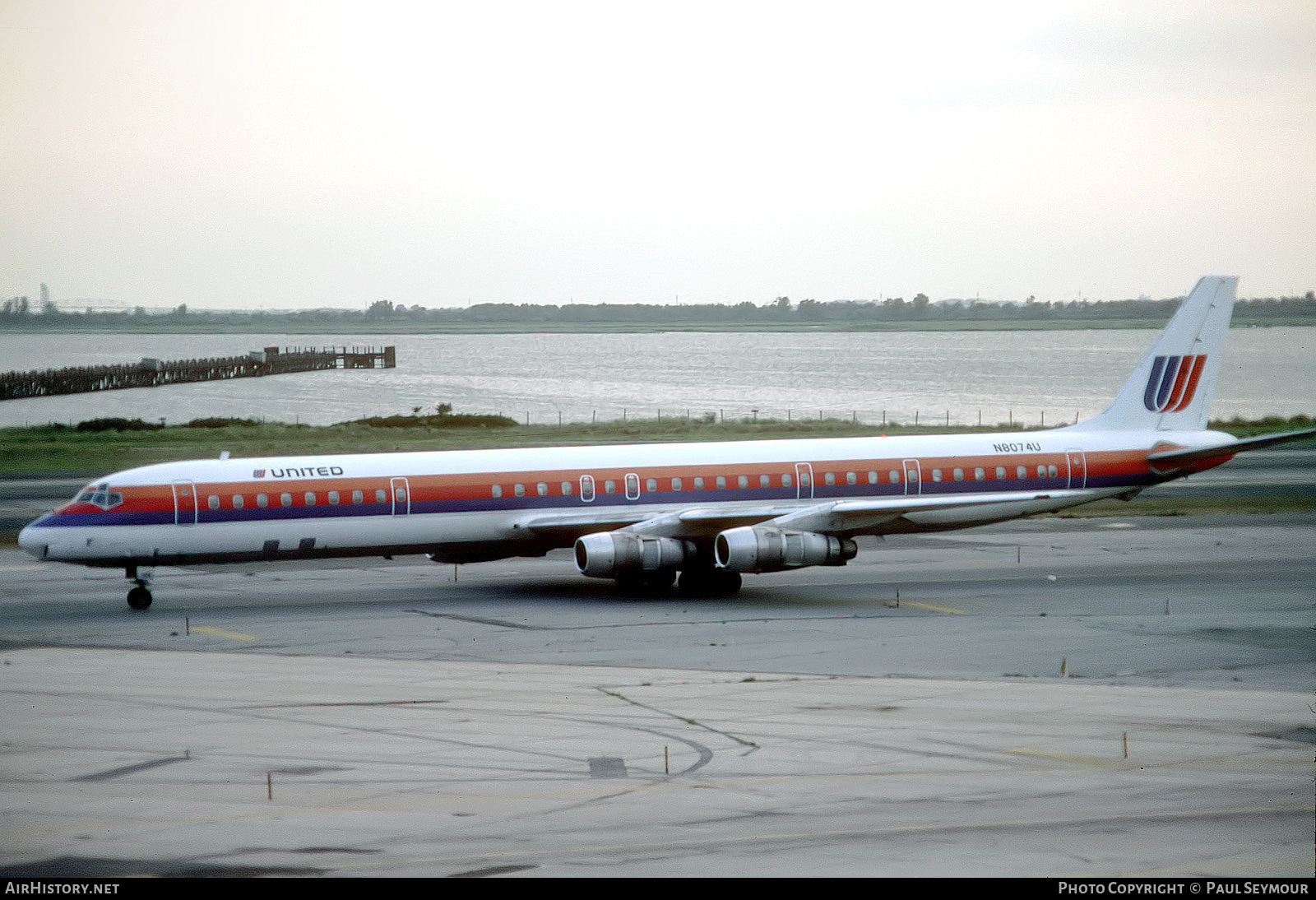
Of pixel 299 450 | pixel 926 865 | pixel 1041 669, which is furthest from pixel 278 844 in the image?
pixel 299 450

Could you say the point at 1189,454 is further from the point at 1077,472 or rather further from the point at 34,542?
the point at 34,542

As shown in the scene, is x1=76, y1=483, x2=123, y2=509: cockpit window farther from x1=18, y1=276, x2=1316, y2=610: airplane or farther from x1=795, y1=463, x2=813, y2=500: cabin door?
x1=795, y1=463, x2=813, y2=500: cabin door

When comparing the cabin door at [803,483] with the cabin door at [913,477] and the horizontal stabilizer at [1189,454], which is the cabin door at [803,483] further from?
the horizontal stabilizer at [1189,454]

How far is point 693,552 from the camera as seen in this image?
39.1 meters

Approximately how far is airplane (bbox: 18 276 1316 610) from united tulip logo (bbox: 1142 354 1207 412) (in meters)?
0.91

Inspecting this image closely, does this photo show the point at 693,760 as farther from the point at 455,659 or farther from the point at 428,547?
the point at 428,547

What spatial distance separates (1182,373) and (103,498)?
32738 millimetres

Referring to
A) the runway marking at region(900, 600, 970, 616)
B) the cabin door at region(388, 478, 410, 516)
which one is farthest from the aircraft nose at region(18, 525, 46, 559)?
the runway marking at region(900, 600, 970, 616)

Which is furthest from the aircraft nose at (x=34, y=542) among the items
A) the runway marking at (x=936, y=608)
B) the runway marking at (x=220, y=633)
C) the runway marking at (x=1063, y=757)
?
the runway marking at (x=1063, y=757)

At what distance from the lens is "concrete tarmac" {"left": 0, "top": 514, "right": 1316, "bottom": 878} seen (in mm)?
17000

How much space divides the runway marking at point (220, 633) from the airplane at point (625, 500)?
3195 millimetres

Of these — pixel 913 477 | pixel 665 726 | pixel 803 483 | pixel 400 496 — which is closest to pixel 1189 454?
pixel 913 477
